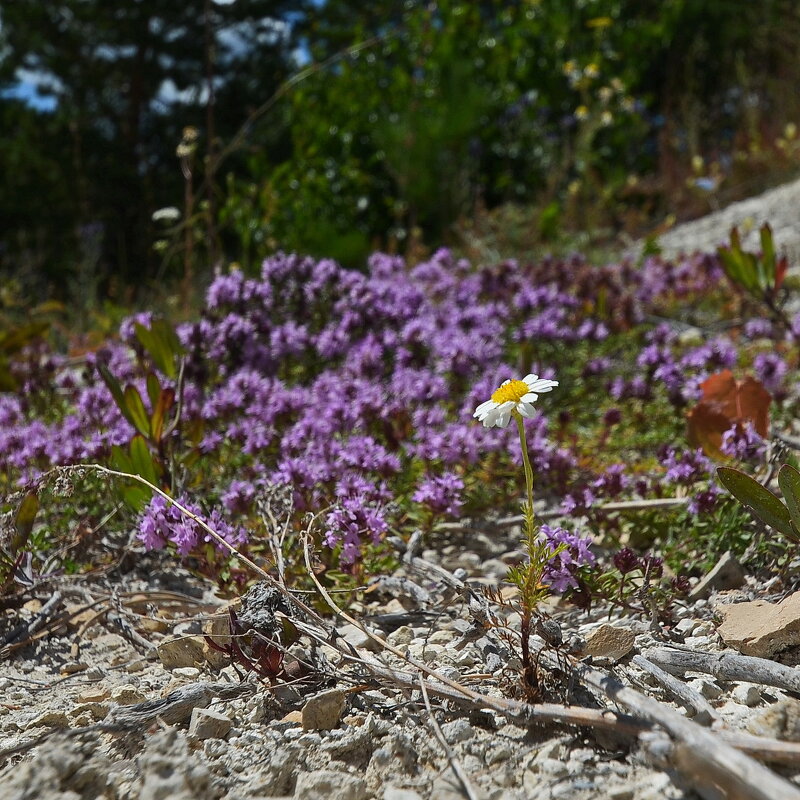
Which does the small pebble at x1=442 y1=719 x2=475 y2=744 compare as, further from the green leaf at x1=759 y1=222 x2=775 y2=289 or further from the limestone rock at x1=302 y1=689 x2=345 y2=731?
the green leaf at x1=759 y1=222 x2=775 y2=289

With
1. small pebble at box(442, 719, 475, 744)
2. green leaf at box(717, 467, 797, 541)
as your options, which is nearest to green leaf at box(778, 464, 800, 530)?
green leaf at box(717, 467, 797, 541)

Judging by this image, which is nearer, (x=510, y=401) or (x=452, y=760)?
(x=452, y=760)

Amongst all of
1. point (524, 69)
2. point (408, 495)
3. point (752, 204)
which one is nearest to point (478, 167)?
point (524, 69)

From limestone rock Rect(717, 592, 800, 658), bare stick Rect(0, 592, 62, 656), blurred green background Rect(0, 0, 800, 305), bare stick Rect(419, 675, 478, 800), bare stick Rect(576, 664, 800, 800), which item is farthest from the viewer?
blurred green background Rect(0, 0, 800, 305)

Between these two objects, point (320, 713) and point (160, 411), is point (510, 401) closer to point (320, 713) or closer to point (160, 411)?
point (320, 713)

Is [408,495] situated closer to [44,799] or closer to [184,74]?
[44,799]

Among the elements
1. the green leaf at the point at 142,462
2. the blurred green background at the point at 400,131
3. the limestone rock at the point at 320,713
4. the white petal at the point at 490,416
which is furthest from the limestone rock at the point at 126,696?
the blurred green background at the point at 400,131

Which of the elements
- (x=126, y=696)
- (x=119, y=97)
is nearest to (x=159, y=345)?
(x=126, y=696)
